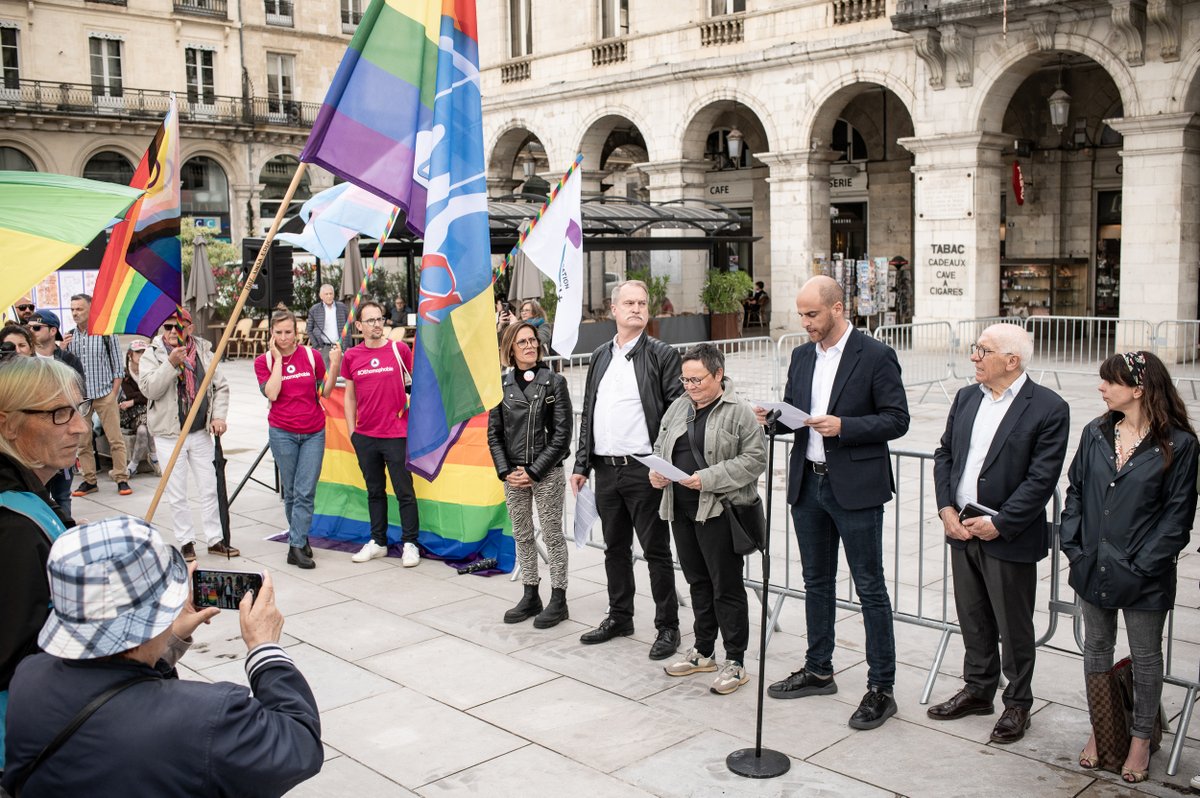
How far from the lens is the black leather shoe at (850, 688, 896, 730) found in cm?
532

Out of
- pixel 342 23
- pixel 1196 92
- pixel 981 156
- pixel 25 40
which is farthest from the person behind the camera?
pixel 342 23

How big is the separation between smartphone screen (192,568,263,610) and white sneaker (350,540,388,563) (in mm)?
5836

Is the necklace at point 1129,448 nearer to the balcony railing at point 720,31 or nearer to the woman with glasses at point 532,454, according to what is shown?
the woman with glasses at point 532,454

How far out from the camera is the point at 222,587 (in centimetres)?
289

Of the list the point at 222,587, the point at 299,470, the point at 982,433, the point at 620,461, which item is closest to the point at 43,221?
the point at 222,587

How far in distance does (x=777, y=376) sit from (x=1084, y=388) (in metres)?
5.36

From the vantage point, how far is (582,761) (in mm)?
5070

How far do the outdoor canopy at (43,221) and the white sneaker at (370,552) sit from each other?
528cm

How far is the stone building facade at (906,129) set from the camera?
19156mm

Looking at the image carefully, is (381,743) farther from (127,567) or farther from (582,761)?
(127,567)

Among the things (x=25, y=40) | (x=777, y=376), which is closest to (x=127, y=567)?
(x=777, y=376)

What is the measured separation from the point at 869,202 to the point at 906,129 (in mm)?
2012

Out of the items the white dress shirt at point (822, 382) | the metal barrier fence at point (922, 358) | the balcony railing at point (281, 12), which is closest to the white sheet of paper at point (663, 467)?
the white dress shirt at point (822, 382)

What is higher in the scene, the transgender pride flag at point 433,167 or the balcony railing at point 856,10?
the balcony railing at point 856,10
